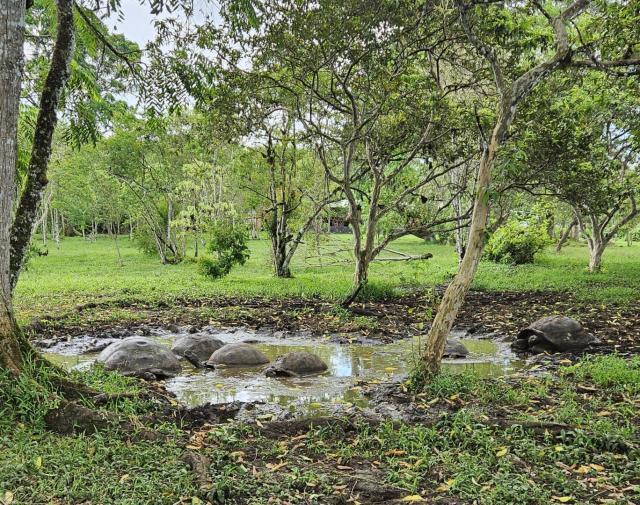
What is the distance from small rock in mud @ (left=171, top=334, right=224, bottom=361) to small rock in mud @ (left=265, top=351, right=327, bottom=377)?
A: 1258mm

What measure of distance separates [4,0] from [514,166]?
5.25m

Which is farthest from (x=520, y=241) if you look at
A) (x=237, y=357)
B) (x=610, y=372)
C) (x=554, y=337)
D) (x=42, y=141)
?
(x=42, y=141)

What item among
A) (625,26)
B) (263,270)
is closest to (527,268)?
(263,270)

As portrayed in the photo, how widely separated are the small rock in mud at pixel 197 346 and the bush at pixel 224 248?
26.7 ft

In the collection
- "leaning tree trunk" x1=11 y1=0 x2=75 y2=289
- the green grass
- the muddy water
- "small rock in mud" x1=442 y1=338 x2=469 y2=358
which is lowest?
the muddy water

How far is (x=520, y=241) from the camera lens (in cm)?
1998

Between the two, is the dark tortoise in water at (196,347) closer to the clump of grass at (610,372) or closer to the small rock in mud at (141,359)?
the small rock in mud at (141,359)

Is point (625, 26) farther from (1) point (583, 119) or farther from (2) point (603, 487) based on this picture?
(2) point (603, 487)

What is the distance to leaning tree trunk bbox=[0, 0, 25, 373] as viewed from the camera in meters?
4.82

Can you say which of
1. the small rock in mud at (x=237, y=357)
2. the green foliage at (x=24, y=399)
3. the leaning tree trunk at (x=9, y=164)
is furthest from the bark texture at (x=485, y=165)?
the leaning tree trunk at (x=9, y=164)

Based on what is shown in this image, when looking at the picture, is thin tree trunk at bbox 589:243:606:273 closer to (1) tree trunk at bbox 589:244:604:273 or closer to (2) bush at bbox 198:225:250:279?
(1) tree trunk at bbox 589:244:604:273

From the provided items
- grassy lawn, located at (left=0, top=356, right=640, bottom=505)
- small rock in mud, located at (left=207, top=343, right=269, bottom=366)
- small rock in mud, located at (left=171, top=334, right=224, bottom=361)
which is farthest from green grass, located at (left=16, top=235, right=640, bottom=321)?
grassy lawn, located at (left=0, top=356, right=640, bottom=505)

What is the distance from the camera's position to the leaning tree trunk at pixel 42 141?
224 inches

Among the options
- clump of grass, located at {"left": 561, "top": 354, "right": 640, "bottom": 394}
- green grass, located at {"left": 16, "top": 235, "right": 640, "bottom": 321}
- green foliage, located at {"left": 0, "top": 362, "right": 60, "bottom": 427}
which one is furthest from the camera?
green grass, located at {"left": 16, "top": 235, "right": 640, "bottom": 321}
